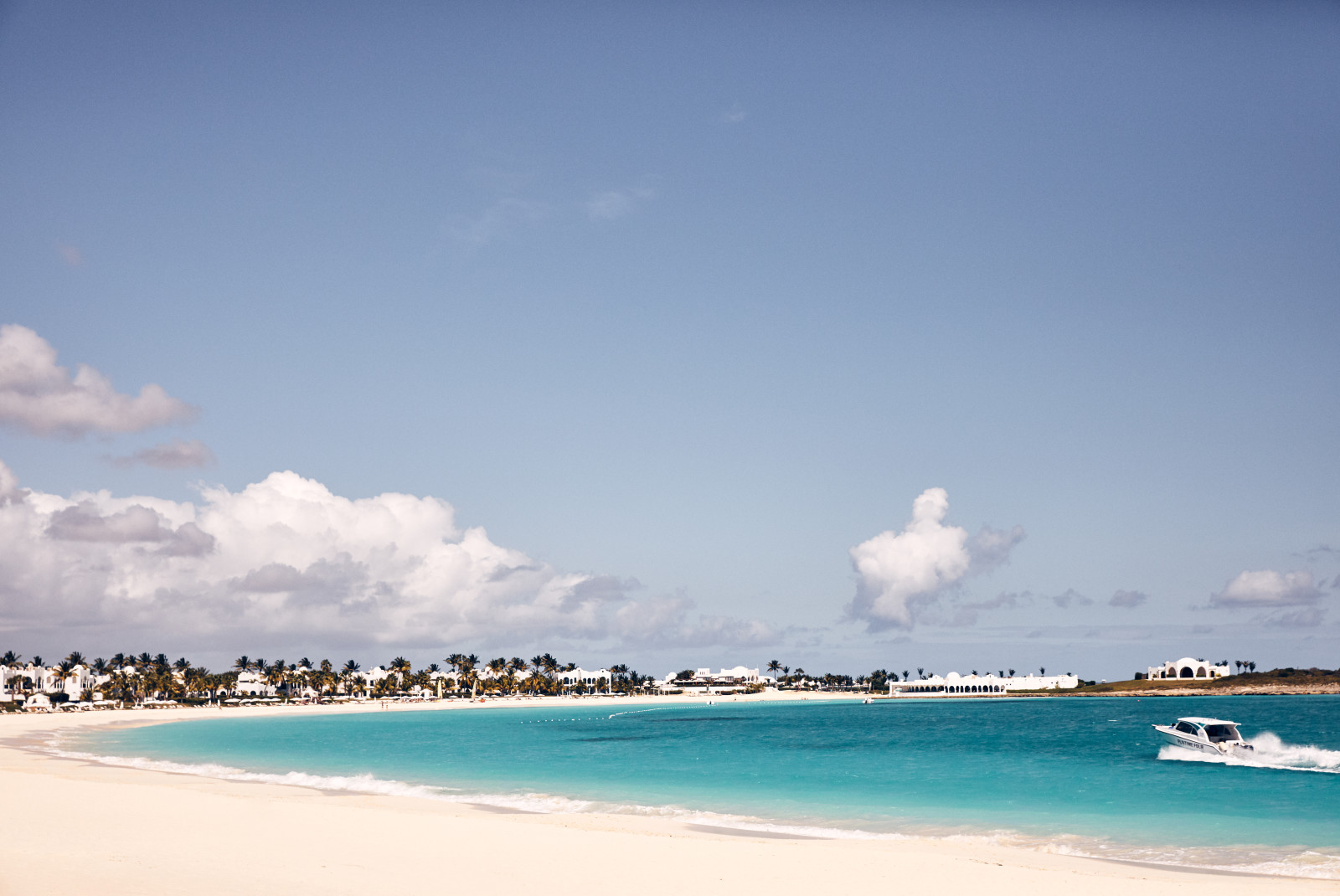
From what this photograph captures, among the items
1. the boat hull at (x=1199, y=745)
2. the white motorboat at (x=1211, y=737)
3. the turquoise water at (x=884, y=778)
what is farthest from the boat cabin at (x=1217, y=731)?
the turquoise water at (x=884, y=778)

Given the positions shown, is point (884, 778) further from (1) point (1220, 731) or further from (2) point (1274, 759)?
(1) point (1220, 731)

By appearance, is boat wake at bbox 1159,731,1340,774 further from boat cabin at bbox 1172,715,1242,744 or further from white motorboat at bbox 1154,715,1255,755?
boat cabin at bbox 1172,715,1242,744

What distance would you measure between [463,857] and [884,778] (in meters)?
31.8

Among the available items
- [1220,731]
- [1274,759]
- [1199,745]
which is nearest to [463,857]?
[1274,759]

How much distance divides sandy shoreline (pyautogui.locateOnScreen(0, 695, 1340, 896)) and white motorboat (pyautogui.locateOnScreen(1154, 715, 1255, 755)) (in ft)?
129

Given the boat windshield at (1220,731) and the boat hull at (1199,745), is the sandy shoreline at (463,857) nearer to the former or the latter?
the boat hull at (1199,745)

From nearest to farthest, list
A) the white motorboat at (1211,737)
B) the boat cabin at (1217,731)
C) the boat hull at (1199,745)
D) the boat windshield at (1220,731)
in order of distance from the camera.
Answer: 1. the boat hull at (1199,745)
2. the white motorboat at (1211,737)
3. the boat cabin at (1217,731)
4. the boat windshield at (1220,731)

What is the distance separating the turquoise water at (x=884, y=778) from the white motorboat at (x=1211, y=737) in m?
1.11

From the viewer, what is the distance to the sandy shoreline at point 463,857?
18.3 metres

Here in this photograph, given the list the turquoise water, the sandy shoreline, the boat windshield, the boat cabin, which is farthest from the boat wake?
the sandy shoreline

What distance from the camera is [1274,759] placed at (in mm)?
55312

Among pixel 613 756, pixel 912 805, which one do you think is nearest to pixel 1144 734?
pixel 613 756

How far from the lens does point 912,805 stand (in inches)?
1455

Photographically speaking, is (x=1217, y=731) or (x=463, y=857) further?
(x=1217, y=731)
